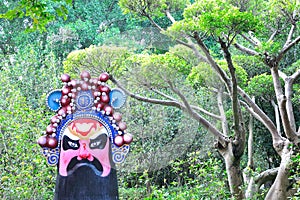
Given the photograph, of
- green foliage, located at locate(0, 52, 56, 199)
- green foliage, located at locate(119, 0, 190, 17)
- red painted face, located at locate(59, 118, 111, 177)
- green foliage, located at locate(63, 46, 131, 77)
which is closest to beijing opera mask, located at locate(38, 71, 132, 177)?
red painted face, located at locate(59, 118, 111, 177)

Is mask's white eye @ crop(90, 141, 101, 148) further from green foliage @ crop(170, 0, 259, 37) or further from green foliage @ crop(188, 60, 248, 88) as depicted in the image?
green foliage @ crop(188, 60, 248, 88)

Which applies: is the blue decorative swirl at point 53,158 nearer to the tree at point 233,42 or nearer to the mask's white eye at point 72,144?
the mask's white eye at point 72,144

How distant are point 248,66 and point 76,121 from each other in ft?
12.3

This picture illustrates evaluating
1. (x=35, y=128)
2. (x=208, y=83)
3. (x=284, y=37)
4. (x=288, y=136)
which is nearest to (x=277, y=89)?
(x=288, y=136)

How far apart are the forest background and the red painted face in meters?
0.88

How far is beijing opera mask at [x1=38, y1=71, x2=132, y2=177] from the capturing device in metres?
4.13

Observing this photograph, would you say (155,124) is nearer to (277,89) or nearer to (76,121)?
(277,89)

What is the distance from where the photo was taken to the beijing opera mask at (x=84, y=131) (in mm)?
4133

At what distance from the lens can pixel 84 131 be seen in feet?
13.7

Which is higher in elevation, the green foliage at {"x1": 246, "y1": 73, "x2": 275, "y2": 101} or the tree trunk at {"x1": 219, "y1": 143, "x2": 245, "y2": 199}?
the green foliage at {"x1": 246, "y1": 73, "x2": 275, "y2": 101}

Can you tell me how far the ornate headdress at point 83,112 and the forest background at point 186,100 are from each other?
84 cm

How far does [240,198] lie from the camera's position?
5199 mm

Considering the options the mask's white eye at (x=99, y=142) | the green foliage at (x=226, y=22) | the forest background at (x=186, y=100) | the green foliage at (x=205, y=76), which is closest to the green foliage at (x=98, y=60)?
the forest background at (x=186, y=100)

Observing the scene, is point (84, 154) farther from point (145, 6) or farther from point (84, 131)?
point (145, 6)
